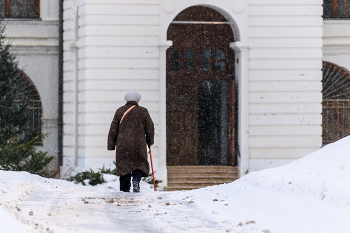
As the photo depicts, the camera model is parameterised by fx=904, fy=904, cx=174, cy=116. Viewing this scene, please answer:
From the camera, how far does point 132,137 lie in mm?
13359

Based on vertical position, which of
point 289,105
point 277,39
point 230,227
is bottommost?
point 230,227

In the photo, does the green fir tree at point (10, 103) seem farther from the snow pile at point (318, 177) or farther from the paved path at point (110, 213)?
the snow pile at point (318, 177)

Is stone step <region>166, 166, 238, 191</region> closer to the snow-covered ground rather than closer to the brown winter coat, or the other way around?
the brown winter coat

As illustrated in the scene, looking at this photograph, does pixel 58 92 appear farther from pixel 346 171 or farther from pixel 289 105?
pixel 346 171

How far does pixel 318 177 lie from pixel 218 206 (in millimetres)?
1210

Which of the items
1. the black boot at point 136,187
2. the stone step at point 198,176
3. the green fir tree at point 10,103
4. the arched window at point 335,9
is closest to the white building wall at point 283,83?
the stone step at point 198,176

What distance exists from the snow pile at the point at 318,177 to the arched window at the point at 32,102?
11341 mm

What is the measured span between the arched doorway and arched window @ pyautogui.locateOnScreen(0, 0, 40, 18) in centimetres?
410

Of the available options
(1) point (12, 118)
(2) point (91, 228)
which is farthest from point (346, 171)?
(1) point (12, 118)

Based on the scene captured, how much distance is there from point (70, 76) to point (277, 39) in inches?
201

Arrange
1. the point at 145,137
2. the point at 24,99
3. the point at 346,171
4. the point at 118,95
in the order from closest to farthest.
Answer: the point at 346,171
the point at 145,137
the point at 118,95
the point at 24,99

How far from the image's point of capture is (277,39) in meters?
20.1

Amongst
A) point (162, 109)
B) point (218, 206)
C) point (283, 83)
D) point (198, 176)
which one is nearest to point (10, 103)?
point (162, 109)

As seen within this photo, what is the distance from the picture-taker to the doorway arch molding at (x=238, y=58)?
1966cm
